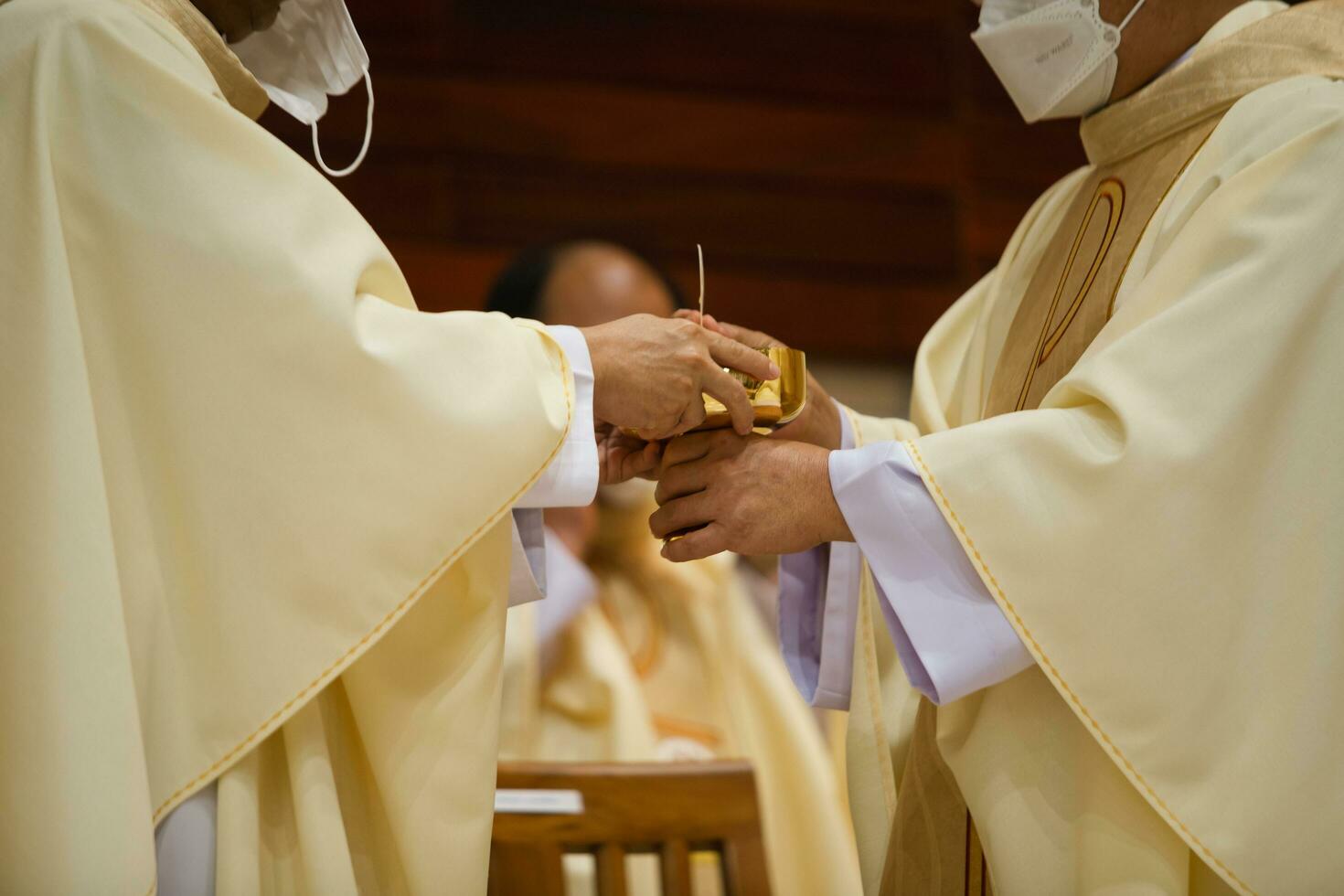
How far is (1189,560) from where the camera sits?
1975 millimetres

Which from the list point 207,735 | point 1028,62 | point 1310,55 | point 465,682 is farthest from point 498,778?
point 1310,55

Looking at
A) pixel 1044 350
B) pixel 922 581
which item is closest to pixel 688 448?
pixel 922 581

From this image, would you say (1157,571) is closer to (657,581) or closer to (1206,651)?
(1206,651)

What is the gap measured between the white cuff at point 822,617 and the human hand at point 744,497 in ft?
1.18

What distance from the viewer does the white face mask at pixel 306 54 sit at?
8.01ft

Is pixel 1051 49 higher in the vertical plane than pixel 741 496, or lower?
higher

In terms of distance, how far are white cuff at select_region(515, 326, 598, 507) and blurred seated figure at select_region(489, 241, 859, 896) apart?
1.83 m

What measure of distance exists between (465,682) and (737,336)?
86 cm

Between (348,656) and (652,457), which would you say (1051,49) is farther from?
(348,656)

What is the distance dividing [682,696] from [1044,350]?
2.21m

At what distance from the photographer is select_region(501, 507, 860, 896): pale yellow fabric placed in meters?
4.09

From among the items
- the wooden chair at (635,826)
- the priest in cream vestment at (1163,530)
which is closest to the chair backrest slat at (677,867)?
the wooden chair at (635,826)

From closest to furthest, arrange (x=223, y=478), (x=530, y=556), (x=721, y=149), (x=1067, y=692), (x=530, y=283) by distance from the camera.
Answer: (x=223, y=478) → (x=1067, y=692) → (x=530, y=556) → (x=530, y=283) → (x=721, y=149)

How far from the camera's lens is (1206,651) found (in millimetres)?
1973
